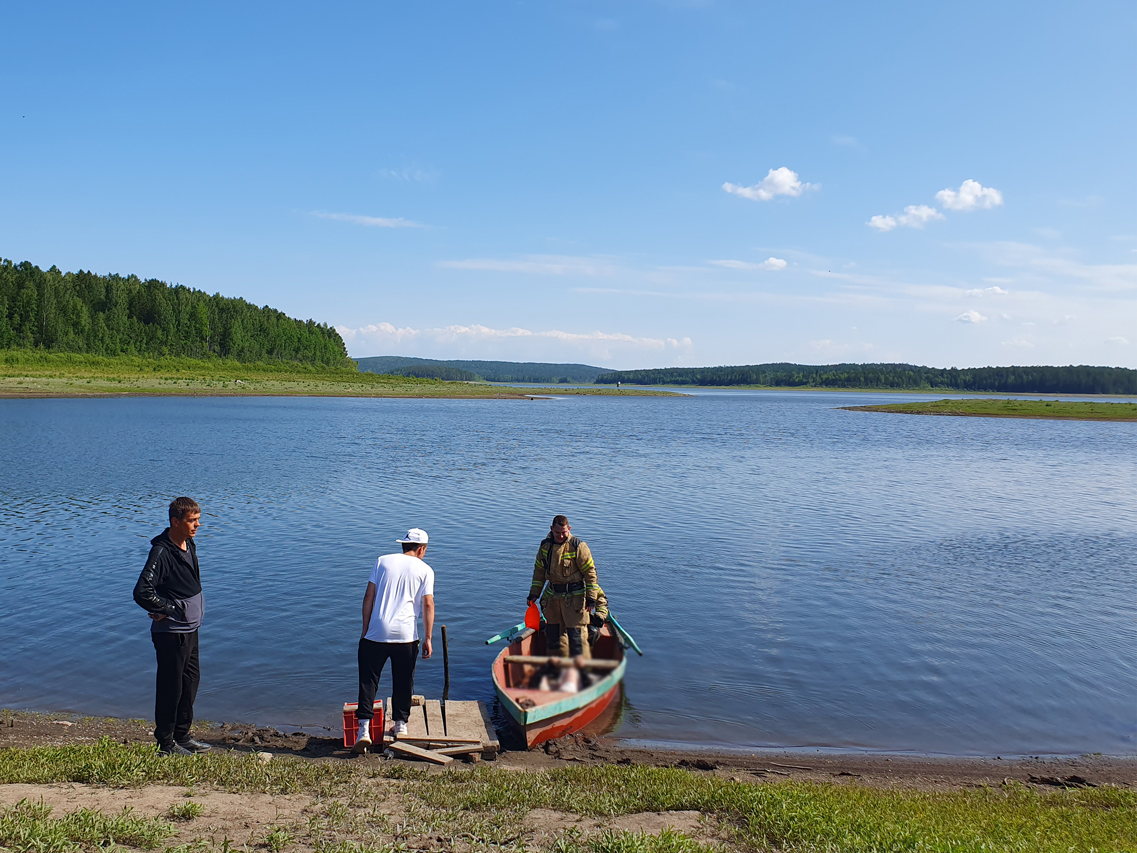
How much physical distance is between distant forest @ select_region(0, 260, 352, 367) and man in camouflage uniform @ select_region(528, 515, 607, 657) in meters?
130

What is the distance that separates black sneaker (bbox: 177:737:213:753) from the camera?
8984 mm

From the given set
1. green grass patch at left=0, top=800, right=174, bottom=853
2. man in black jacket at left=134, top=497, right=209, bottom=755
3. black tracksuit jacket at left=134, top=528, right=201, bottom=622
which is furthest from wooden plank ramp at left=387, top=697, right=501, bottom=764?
green grass patch at left=0, top=800, right=174, bottom=853

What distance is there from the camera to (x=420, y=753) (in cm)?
923

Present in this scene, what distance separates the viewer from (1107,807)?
8.68 metres

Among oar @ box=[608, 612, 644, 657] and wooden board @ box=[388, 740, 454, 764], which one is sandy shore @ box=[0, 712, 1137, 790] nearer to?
wooden board @ box=[388, 740, 454, 764]

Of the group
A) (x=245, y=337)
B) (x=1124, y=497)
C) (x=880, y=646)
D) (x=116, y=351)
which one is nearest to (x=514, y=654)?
(x=880, y=646)

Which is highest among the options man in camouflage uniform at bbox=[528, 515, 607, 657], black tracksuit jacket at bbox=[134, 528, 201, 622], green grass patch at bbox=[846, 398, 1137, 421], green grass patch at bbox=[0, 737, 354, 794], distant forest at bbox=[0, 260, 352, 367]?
distant forest at bbox=[0, 260, 352, 367]

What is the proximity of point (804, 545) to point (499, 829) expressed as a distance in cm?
1837

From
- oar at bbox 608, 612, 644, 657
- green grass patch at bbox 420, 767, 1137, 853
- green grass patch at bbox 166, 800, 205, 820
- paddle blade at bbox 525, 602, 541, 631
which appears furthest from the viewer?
oar at bbox 608, 612, 644, 657

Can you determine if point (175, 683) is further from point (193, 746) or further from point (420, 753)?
point (420, 753)

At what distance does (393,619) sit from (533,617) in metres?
3.75

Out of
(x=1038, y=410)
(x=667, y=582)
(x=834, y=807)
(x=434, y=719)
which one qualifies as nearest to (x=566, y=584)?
(x=434, y=719)

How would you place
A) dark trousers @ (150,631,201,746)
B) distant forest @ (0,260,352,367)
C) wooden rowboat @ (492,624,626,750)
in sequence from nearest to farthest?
1. dark trousers @ (150,631,201,746)
2. wooden rowboat @ (492,624,626,750)
3. distant forest @ (0,260,352,367)

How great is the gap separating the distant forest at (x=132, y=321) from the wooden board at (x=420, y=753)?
132 metres
